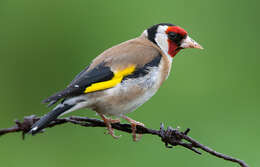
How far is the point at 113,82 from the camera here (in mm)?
4336

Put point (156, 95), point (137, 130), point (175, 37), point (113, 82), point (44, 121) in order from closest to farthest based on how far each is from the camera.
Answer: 1. point (44, 121)
2. point (137, 130)
3. point (113, 82)
4. point (175, 37)
5. point (156, 95)

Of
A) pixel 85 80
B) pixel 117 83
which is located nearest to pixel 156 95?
pixel 117 83

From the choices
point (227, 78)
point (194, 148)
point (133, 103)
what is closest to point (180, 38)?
point (133, 103)

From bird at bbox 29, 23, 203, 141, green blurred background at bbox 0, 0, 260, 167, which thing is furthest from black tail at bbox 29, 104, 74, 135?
green blurred background at bbox 0, 0, 260, 167

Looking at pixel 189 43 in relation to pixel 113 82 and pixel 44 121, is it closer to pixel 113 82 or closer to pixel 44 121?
pixel 113 82

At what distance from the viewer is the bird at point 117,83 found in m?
4.12

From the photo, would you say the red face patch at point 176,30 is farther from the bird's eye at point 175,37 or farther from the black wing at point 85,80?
the black wing at point 85,80

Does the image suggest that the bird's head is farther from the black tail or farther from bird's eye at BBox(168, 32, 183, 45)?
the black tail

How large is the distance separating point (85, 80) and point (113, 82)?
0.27 metres

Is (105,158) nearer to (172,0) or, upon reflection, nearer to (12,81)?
(12,81)

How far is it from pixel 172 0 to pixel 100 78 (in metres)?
4.13

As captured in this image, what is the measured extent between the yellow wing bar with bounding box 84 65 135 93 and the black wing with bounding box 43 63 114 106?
0.02 metres

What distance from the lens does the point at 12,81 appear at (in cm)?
724

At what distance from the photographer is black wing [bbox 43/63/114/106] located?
3.99m
